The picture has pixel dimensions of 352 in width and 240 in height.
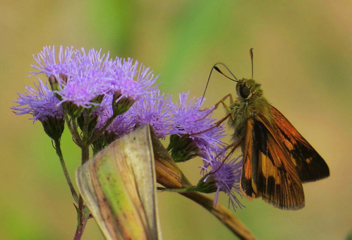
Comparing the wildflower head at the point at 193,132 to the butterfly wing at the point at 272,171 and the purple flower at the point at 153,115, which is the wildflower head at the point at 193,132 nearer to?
the purple flower at the point at 153,115

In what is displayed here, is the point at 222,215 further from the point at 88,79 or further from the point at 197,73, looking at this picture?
the point at 197,73

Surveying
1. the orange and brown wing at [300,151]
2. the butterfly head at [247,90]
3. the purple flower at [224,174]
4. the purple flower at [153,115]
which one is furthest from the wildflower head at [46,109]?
the orange and brown wing at [300,151]

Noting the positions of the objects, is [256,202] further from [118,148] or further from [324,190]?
[118,148]

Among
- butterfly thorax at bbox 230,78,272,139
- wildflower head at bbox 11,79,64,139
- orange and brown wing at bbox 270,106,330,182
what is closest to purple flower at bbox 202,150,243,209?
butterfly thorax at bbox 230,78,272,139

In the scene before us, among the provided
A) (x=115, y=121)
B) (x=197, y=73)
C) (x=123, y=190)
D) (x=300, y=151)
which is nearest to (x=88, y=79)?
(x=115, y=121)

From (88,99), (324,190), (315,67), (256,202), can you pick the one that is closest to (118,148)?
(88,99)

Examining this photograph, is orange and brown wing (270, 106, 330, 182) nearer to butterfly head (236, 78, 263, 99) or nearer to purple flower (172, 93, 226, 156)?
butterfly head (236, 78, 263, 99)
